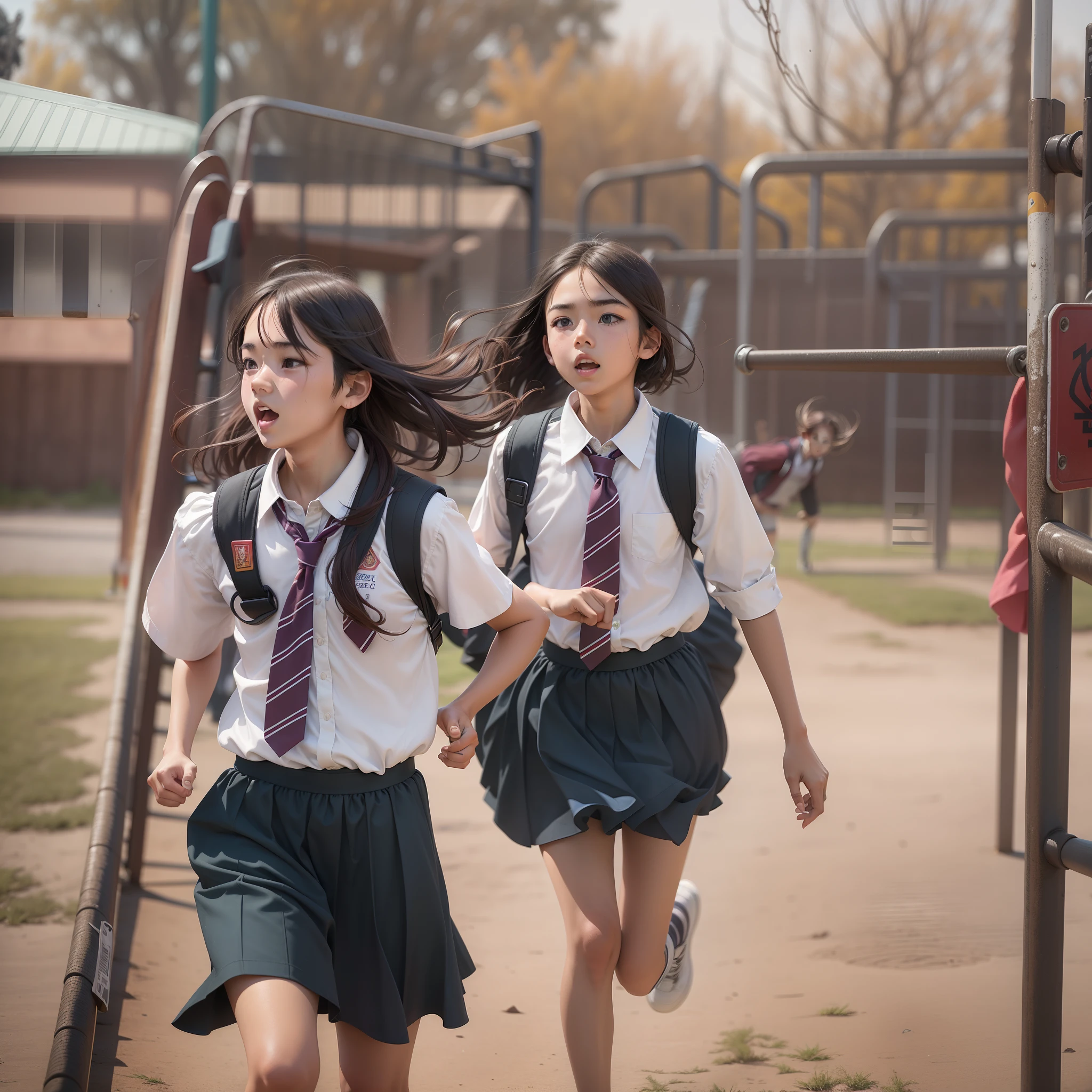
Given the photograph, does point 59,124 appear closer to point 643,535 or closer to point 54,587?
point 643,535

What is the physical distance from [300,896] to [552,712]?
723 millimetres

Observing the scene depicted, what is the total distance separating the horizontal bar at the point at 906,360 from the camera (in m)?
2.11

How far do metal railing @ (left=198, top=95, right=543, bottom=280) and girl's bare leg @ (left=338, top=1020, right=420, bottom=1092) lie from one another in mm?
2737

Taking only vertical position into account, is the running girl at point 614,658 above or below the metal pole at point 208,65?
below

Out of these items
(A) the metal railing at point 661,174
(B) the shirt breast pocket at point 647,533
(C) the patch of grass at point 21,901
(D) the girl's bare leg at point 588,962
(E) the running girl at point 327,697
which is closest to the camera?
(E) the running girl at point 327,697

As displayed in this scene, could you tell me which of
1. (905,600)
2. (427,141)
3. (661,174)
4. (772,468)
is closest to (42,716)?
(427,141)

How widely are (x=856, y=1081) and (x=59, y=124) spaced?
2297 millimetres

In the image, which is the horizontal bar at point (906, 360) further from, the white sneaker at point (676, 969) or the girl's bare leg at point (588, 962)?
the white sneaker at point (676, 969)

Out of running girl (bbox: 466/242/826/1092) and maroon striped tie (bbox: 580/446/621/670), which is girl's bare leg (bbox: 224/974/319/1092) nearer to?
running girl (bbox: 466/242/826/1092)

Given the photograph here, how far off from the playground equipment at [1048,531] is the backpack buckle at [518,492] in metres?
0.91

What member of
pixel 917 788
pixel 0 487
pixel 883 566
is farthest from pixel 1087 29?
pixel 0 487

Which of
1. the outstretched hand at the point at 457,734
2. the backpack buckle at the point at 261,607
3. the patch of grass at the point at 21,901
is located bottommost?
the patch of grass at the point at 21,901

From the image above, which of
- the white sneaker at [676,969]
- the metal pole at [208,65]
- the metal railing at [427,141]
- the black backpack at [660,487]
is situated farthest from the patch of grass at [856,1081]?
the metal pole at [208,65]

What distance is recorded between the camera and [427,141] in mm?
6816
